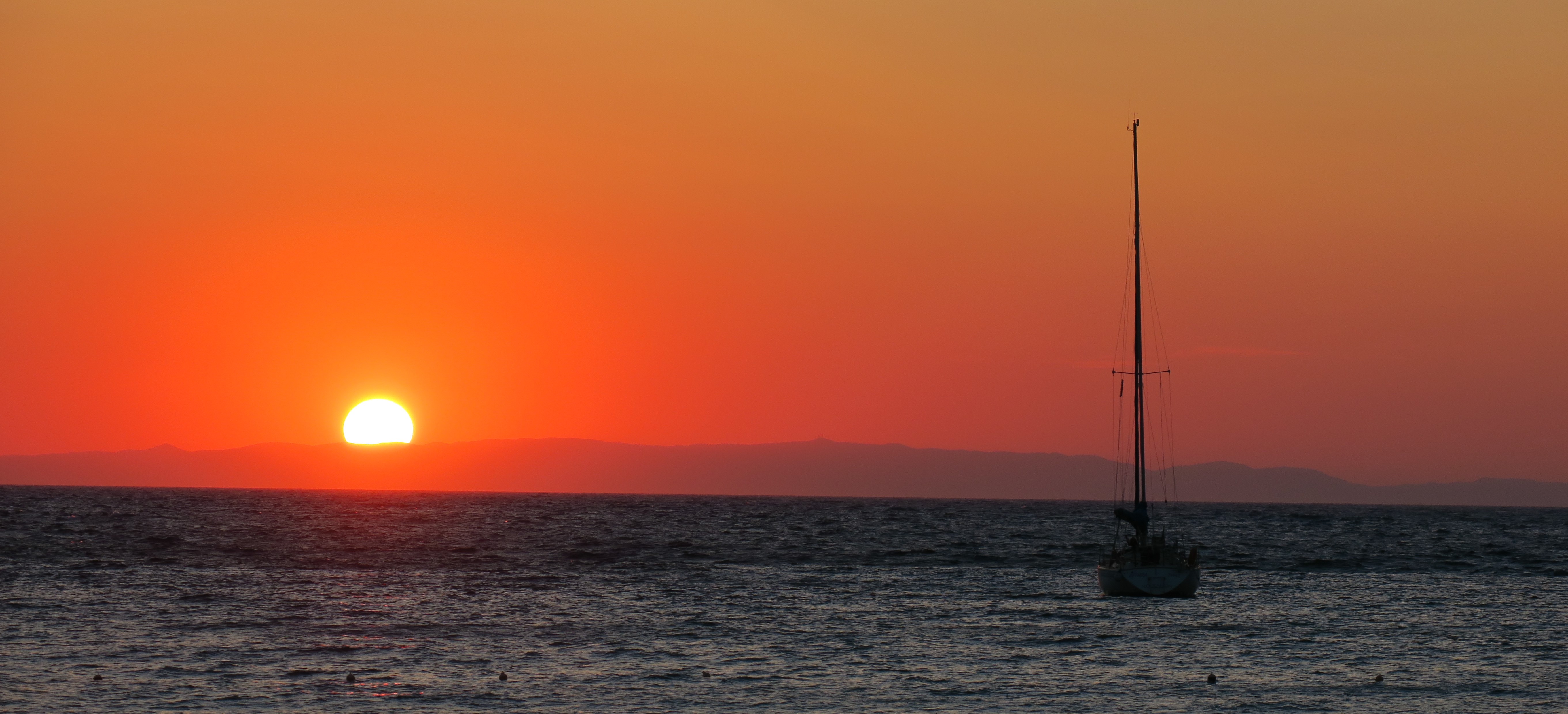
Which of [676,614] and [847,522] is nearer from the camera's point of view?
[676,614]

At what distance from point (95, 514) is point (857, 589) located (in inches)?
4600

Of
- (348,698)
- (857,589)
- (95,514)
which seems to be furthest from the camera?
(95,514)

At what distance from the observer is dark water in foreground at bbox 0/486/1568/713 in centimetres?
3669

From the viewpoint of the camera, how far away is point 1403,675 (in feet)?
135

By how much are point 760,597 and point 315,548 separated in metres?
45.5

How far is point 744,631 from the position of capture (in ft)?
164

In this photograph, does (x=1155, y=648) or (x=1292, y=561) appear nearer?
(x=1155, y=648)

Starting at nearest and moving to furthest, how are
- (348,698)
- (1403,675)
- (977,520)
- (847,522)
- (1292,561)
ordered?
(348,698) < (1403,675) < (1292,561) < (847,522) < (977,520)

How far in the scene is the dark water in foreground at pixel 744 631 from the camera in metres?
36.7

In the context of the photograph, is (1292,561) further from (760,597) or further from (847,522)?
(847,522)

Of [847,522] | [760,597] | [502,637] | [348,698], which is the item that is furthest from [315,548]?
[847,522]

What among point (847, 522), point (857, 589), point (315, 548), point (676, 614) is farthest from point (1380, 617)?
point (847, 522)

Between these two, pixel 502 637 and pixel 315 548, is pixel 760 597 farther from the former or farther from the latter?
pixel 315 548

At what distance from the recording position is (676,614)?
55.6 m
